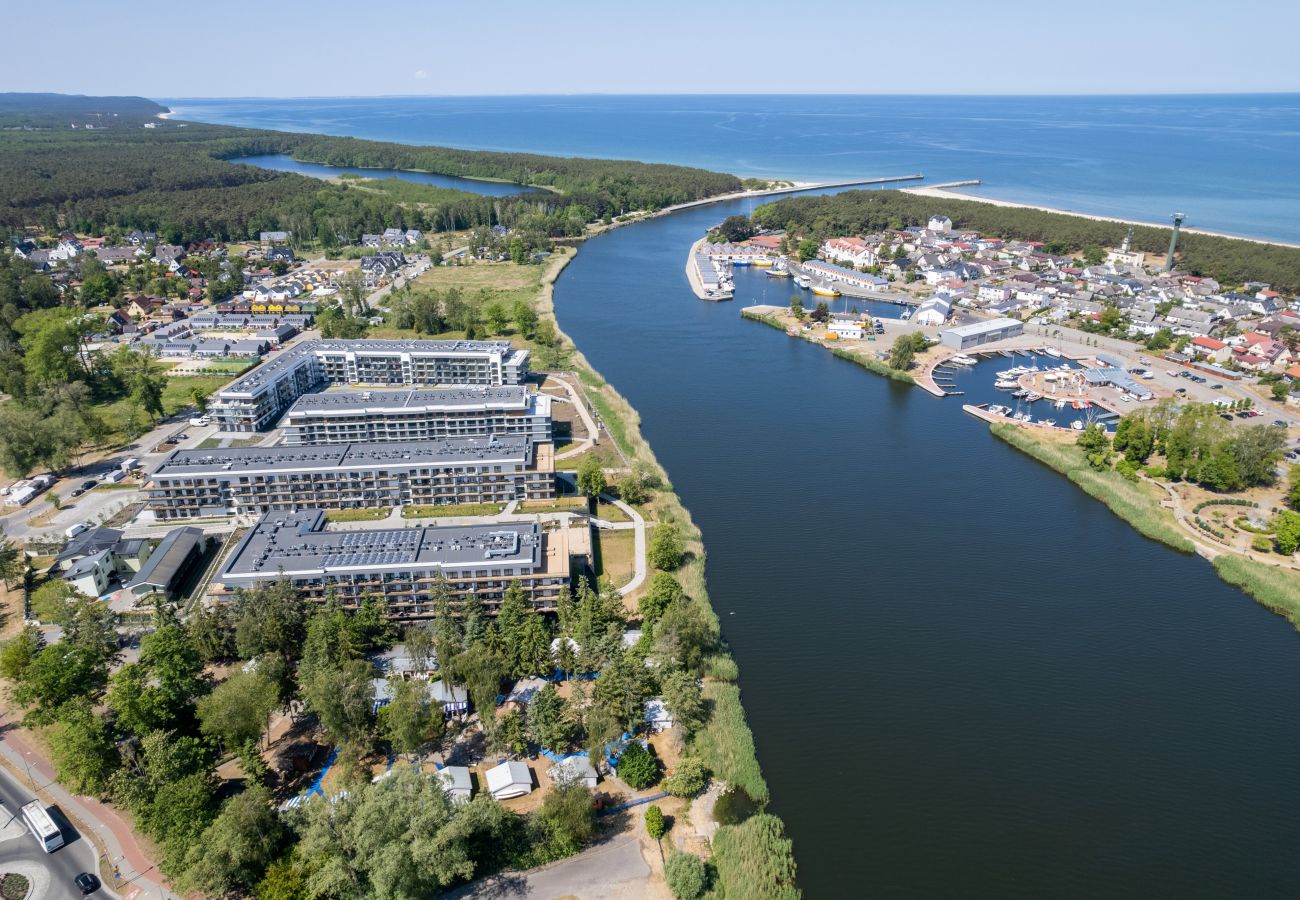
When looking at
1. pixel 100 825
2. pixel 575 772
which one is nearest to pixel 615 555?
pixel 575 772

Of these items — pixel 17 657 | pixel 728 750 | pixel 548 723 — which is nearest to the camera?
pixel 548 723

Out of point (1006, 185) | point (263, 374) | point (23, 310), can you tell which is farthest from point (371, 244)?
point (1006, 185)

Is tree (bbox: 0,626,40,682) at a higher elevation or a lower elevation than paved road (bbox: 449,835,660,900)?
higher

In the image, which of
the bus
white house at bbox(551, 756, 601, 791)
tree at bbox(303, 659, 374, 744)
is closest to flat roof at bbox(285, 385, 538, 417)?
tree at bbox(303, 659, 374, 744)

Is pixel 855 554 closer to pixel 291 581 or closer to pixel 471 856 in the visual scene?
pixel 471 856

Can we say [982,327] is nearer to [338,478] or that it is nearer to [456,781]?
[338,478]

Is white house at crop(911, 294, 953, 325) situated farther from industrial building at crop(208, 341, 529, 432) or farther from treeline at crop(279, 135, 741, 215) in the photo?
treeline at crop(279, 135, 741, 215)
